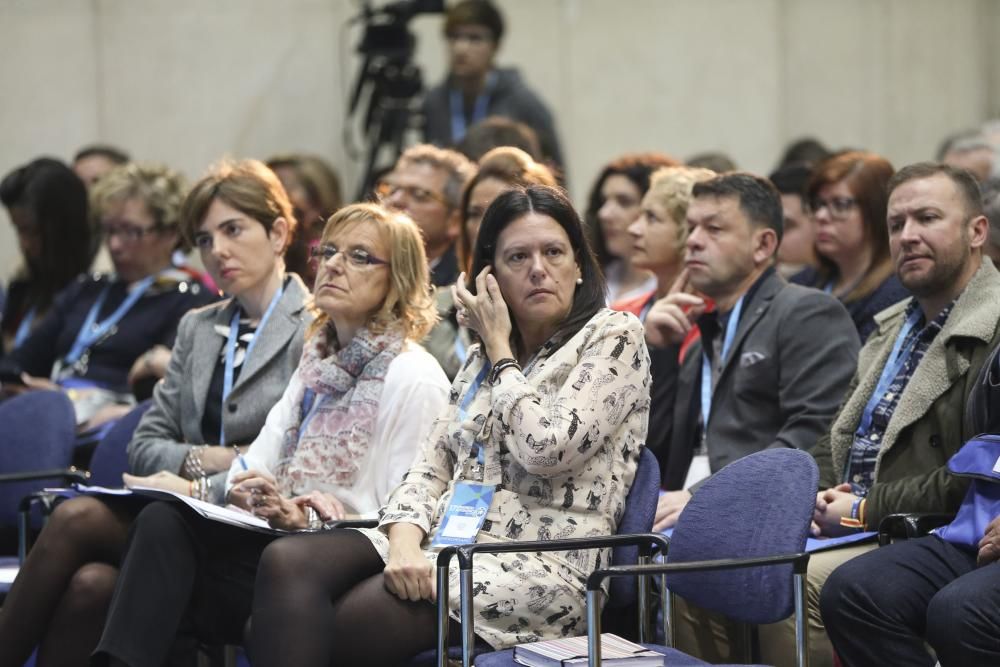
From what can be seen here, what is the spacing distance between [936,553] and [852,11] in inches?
202

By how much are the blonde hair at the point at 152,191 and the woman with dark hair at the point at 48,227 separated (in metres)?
0.55

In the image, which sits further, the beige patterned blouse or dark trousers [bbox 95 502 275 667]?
dark trousers [bbox 95 502 275 667]

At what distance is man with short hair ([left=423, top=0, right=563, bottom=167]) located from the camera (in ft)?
21.9

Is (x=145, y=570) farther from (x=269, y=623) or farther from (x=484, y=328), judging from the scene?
(x=484, y=328)

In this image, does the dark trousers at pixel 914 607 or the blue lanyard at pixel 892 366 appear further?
the blue lanyard at pixel 892 366

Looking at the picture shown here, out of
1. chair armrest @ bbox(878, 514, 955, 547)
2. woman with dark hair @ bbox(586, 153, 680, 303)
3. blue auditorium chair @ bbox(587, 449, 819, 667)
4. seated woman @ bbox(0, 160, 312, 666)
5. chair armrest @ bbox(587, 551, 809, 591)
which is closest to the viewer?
chair armrest @ bbox(587, 551, 809, 591)

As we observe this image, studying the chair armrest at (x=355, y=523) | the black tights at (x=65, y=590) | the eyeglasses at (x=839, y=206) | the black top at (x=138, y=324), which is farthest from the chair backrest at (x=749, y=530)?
the black top at (x=138, y=324)

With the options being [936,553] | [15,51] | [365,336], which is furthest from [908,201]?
[15,51]

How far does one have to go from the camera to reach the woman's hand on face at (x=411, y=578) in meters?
3.04

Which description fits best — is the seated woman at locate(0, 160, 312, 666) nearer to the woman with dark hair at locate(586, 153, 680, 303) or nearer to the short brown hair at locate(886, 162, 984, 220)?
the woman with dark hair at locate(586, 153, 680, 303)

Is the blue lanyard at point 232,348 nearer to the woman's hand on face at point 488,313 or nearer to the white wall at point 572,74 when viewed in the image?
the woman's hand on face at point 488,313

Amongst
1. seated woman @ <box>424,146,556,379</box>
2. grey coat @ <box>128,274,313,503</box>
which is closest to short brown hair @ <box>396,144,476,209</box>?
seated woman @ <box>424,146,556,379</box>

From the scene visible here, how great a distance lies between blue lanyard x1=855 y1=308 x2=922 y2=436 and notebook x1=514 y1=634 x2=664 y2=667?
3.61 feet

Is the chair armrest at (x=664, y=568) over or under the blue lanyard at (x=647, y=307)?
under
